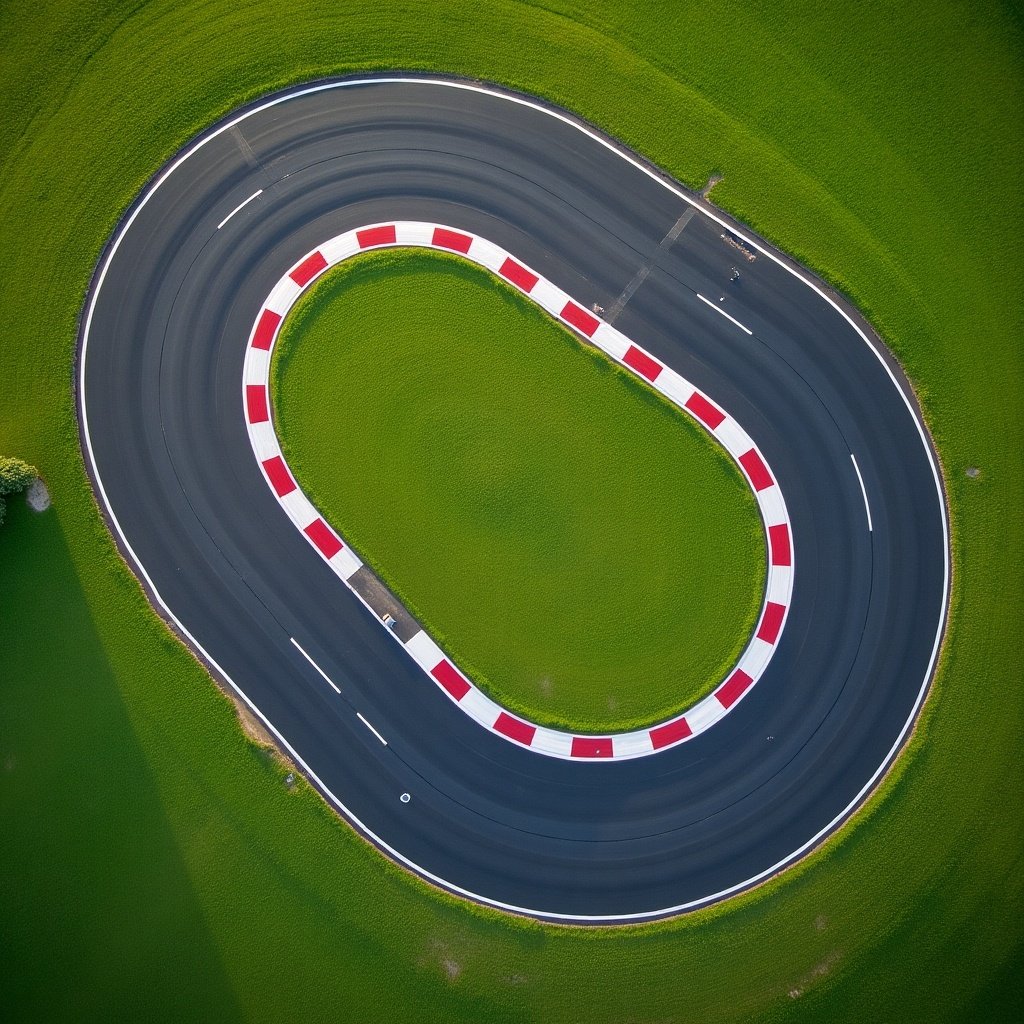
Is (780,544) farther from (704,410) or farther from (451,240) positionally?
(451,240)

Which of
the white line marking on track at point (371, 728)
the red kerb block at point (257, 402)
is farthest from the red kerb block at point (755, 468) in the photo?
the red kerb block at point (257, 402)

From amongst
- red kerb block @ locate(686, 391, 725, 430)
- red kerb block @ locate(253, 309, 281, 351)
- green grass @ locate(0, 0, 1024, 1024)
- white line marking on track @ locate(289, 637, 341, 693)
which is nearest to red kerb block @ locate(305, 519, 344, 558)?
white line marking on track @ locate(289, 637, 341, 693)

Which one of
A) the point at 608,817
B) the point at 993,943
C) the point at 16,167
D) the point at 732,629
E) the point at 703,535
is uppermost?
the point at 16,167

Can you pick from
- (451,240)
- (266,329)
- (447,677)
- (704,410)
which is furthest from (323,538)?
(704,410)

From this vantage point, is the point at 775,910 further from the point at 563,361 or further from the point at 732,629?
the point at 563,361

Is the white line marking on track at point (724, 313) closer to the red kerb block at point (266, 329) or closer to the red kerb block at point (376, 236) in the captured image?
the red kerb block at point (376, 236)

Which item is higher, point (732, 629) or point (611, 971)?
point (732, 629)

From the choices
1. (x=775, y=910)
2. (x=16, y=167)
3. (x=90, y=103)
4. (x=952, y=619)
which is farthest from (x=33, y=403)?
(x=952, y=619)
